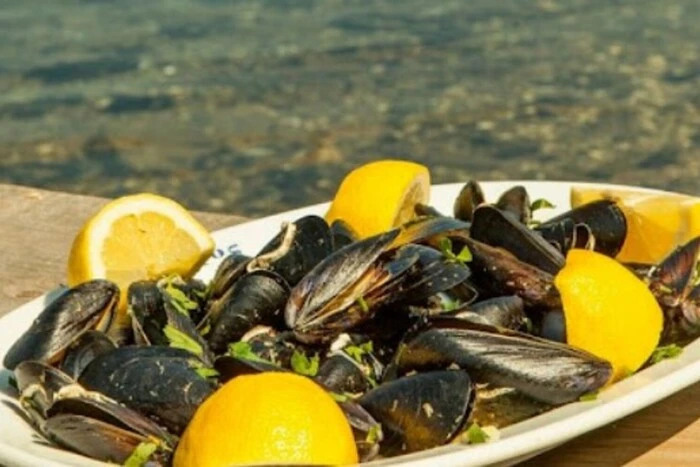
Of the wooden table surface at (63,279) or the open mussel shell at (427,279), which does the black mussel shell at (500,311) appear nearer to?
the open mussel shell at (427,279)

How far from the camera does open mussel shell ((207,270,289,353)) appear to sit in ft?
4.96

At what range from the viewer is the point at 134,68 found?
23.6 feet

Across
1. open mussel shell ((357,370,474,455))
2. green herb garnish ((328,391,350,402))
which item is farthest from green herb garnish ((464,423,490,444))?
green herb garnish ((328,391,350,402))

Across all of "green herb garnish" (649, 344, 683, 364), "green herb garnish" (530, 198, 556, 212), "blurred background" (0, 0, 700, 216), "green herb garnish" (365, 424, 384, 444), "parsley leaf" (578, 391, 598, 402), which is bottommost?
"blurred background" (0, 0, 700, 216)

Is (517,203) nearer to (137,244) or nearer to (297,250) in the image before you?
(297,250)

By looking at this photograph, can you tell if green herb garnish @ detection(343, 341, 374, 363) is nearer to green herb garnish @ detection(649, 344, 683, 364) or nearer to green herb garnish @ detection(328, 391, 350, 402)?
green herb garnish @ detection(328, 391, 350, 402)

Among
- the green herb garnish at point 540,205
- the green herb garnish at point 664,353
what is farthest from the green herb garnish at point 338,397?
the green herb garnish at point 540,205

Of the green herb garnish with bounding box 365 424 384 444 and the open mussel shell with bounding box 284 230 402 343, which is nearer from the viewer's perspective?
the green herb garnish with bounding box 365 424 384 444

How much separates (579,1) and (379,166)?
21.9 feet

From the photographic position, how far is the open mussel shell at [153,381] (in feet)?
4.41

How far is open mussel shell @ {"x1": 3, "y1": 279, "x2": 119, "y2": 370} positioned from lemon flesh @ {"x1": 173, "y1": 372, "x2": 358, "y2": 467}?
11.6 inches

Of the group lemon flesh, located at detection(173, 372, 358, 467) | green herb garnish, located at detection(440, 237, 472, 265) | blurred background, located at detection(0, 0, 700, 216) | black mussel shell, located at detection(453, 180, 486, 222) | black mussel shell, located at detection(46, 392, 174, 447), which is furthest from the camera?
blurred background, located at detection(0, 0, 700, 216)

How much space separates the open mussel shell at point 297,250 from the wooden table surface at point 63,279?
1.17 ft

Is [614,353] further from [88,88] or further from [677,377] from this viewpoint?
[88,88]
